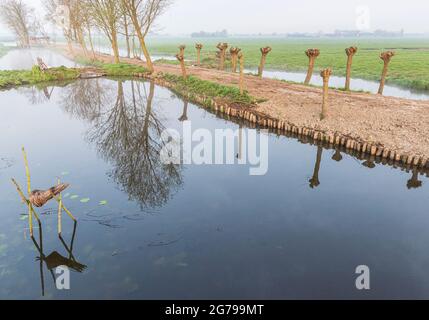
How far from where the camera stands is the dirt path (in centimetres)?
1728

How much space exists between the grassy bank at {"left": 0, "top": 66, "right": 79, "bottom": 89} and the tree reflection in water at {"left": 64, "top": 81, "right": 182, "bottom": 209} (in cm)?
579

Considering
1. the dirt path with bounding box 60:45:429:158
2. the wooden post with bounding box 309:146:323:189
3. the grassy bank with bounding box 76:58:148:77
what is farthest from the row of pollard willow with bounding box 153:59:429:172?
the grassy bank with bounding box 76:58:148:77

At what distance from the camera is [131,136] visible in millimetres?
20859

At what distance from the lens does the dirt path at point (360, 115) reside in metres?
17.3

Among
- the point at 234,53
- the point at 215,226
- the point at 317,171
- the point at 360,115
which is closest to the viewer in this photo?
the point at 215,226

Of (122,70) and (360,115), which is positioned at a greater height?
(122,70)

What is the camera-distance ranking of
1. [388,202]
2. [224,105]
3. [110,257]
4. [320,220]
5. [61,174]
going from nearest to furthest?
[110,257] → [320,220] → [388,202] → [61,174] → [224,105]

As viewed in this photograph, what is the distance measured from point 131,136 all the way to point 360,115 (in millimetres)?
16004

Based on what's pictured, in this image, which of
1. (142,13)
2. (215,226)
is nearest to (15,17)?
(142,13)

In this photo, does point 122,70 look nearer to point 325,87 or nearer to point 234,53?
point 234,53

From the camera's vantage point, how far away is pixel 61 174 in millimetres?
15008
